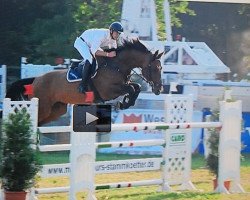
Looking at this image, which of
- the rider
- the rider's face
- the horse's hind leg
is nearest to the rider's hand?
the rider

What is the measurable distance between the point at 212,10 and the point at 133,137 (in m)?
1.45

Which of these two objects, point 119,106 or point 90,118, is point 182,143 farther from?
point 90,118

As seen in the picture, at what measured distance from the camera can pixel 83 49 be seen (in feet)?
17.7

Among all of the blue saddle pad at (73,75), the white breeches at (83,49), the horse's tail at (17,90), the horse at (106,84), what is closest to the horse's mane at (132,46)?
the horse at (106,84)

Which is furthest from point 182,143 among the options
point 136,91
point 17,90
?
point 17,90

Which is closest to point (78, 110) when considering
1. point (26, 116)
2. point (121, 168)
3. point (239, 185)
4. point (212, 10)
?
point (121, 168)

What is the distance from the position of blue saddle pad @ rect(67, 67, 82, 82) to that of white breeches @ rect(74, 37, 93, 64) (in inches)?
5.3

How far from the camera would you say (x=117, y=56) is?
538cm

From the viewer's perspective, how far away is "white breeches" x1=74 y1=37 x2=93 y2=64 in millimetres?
5375

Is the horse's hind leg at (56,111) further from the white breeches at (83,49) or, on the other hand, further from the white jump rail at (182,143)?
the white jump rail at (182,143)
